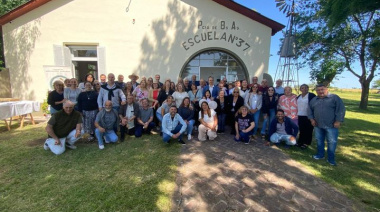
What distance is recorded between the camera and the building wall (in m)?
7.59

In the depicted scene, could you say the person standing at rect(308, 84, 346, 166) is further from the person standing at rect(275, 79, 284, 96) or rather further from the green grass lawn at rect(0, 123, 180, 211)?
the green grass lawn at rect(0, 123, 180, 211)

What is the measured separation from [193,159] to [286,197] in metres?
1.86

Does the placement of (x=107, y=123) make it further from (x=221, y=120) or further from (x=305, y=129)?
(x=305, y=129)

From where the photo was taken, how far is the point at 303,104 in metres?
4.72

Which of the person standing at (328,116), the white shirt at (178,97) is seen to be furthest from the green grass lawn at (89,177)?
the person standing at (328,116)

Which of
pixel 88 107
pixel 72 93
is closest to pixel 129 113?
pixel 88 107

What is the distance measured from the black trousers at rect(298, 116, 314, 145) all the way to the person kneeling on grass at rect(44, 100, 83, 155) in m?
5.64

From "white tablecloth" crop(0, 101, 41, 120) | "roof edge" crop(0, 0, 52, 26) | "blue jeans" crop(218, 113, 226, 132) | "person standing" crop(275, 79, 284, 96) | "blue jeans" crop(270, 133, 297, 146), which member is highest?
"roof edge" crop(0, 0, 52, 26)

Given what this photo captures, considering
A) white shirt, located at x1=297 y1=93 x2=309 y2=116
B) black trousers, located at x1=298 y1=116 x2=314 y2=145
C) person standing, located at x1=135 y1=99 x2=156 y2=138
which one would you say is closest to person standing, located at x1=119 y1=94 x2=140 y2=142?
person standing, located at x1=135 y1=99 x2=156 y2=138

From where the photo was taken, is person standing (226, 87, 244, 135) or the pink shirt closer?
the pink shirt

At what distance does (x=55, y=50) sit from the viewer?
7578 millimetres

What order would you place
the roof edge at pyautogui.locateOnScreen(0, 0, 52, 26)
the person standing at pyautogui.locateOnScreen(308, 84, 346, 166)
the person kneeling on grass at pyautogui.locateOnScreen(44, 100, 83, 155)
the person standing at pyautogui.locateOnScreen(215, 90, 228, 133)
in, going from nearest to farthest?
the person standing at pyautogui.locateOnScreen(308, 84, 346, 166)
the person kneeling on grass at pyautogui.locateOnScreen(44, 100, 83, 155)
the person standing at pyautogui.locateOnScreen(215, 90, 228, 133)
the roof edge at pyautogui.locateOnScreen(0, 0, 52, 26)

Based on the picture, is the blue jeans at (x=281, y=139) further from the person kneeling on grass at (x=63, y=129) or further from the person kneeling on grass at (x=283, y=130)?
the person kneeling on grass at (x=63, y=129)

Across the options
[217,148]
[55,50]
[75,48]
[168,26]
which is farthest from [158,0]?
[217,148]
